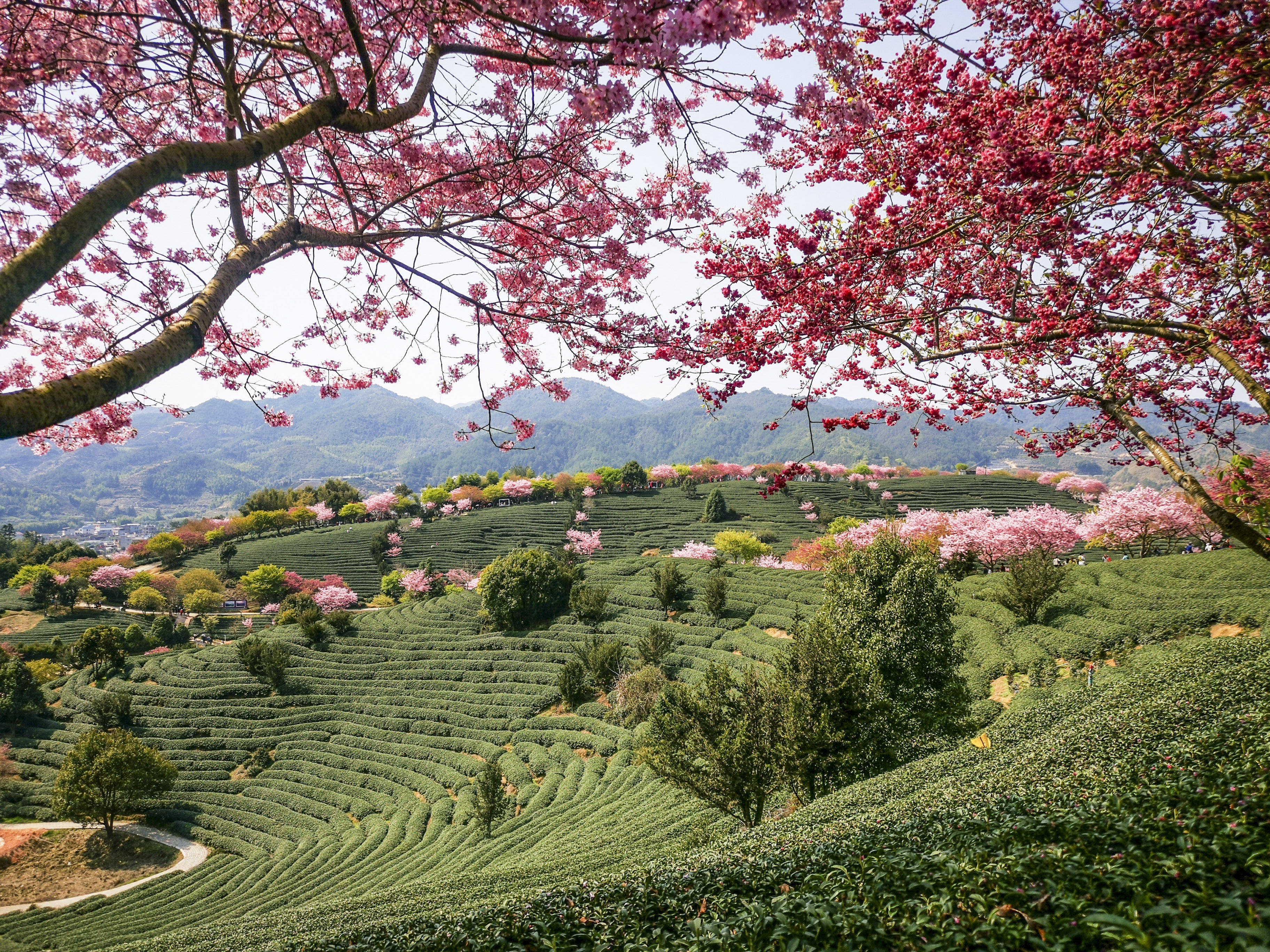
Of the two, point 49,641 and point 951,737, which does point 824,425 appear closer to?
point 951,737

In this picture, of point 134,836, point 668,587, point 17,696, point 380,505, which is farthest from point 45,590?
point 668,587

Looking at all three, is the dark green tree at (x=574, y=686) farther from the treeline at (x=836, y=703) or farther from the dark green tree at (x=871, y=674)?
the dark green tree at (x=871, y=674)

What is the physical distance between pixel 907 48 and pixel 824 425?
3195 mm

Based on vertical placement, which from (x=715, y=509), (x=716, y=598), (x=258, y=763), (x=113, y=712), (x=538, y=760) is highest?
(x=715, y=509)

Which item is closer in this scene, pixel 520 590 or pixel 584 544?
pixel 520 590

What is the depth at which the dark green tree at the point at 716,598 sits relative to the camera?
2994 cm

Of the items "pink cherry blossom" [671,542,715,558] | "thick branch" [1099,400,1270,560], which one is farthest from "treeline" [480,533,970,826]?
"pink cherry blossom" [671,542,715,558]

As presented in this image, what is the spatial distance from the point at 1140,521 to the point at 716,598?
1044 inches

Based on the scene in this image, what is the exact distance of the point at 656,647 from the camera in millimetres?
25625

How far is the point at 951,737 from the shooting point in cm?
1342

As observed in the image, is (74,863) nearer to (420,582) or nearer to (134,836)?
(134,836)

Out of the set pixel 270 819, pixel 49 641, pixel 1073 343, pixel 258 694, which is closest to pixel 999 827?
pixel 1073 343

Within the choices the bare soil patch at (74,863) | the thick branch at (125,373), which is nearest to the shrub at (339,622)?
the bare soil patch at (74,863)

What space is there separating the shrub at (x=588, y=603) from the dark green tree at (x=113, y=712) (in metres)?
23.7
